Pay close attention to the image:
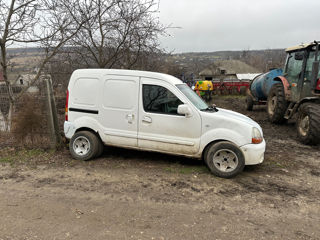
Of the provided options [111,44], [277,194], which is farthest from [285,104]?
[111,44]

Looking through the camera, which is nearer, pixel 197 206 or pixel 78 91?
pixel 197 206

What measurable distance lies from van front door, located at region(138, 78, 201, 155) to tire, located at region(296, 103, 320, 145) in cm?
364

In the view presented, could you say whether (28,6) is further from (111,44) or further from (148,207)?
(148,207)

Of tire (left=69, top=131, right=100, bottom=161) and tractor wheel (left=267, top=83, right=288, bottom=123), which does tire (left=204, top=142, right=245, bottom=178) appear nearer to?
tire (left=69, top=131, right=100, bottom=161)

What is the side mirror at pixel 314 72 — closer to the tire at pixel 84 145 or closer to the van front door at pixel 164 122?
the van front door at pixel 164 122

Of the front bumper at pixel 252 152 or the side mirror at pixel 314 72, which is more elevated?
the side mirror at pixel 314 72

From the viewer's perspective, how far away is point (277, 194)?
3.81m

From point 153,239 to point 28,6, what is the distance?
694 centimetres

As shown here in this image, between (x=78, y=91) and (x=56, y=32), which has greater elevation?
(x=56, y=32)

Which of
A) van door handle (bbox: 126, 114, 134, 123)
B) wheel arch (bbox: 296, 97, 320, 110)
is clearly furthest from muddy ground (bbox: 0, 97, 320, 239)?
wheel arch (bbox: 296, 97, 320, 110)

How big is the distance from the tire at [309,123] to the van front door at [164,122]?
3.64 metres

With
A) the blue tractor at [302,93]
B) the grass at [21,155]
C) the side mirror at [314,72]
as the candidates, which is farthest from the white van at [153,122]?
the side mirror at [314,72]

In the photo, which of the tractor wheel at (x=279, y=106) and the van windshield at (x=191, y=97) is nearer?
the van windshield at (x=191, y=97)

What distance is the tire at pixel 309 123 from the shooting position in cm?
609
